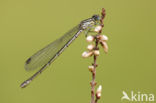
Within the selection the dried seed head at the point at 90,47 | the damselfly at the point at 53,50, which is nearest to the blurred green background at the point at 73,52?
the damselfly at the point at 53,50

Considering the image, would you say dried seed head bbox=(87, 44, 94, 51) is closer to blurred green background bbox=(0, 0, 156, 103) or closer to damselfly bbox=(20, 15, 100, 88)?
damselfly bbox=(20, 15, 100, 88)

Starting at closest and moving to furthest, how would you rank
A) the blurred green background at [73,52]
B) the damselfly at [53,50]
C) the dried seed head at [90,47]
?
the dried seed head at [90,47], the damselfly at [53,50], the blurred green background at [73,52]

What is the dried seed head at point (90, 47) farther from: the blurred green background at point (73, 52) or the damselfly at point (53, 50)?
the blurred green background at point (73, 52)

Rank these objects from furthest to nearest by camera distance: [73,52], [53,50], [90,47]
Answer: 1. [73,52]
2. [53,50]
3. [90,47]

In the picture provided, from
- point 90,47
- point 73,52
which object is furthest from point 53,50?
point 90,47

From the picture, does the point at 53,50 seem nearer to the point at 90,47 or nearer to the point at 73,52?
the point at 73,52

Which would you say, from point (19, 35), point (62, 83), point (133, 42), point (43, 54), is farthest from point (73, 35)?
point (19, 35)

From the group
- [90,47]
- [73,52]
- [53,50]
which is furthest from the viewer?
[73,52]

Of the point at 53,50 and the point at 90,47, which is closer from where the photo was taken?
the point at 90,47

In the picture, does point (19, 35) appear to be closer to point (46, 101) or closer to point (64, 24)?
point (64, 24)
